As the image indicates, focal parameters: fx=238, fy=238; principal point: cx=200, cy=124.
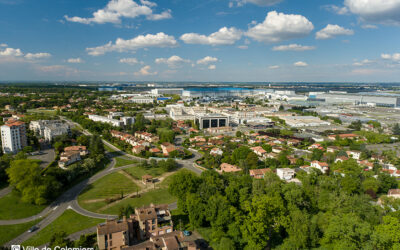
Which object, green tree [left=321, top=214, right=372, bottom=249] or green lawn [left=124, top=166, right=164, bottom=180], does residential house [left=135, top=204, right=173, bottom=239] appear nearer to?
green tree [left=321, top=214, right=372, bottom=249]

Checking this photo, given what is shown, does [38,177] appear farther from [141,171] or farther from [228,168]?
[228,168]

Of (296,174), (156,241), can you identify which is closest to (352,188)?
(296,174)

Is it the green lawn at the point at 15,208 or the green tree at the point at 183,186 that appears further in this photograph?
the green tree at the point at 183,186

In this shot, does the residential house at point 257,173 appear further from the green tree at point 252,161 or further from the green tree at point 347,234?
the green tree at point 347,234

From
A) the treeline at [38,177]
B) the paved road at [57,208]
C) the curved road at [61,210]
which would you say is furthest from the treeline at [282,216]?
the treeline at [38,177]

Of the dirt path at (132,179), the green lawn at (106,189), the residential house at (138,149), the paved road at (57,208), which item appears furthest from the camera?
the residential house at (138,149)

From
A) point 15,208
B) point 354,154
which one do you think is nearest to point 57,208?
point 15,208
